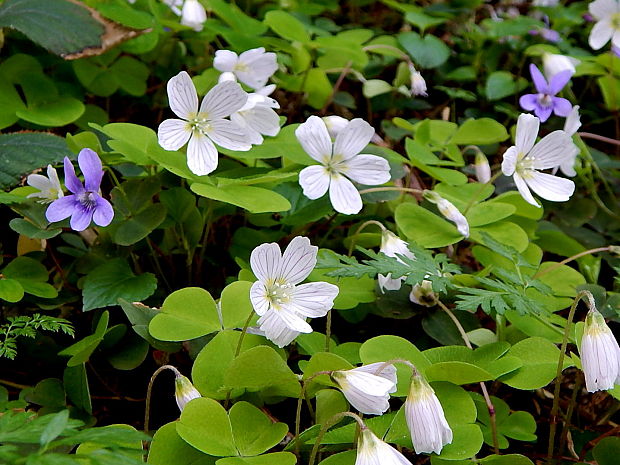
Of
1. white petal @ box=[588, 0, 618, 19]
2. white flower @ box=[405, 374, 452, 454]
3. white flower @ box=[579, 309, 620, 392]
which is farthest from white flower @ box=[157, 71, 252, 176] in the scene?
white petal @ box=[588, 0, 618, 19]

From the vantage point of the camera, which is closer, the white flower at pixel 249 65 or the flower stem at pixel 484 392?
the flower stem at pixel 484 392

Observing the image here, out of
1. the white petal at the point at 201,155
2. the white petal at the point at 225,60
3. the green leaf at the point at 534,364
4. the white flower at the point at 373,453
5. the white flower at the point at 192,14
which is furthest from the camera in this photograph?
the white flower at the point at 192,14

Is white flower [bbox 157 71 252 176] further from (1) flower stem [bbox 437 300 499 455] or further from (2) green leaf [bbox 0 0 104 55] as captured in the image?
(2) green leaf [bbox 0 0 104 55]

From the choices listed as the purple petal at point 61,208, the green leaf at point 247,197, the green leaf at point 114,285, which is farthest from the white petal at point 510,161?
the purple petal at point 61,208

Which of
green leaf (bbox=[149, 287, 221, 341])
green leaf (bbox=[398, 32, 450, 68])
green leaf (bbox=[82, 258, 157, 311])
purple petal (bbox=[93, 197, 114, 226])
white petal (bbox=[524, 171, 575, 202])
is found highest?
white petal (bbox=[524, 171, 575, 202])

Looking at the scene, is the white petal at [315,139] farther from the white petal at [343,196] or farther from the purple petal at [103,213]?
the purple petal at [103,213]

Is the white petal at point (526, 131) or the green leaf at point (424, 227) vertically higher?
the white petal at point (526, 131)

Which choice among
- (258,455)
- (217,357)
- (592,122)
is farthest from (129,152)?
(592,122)
